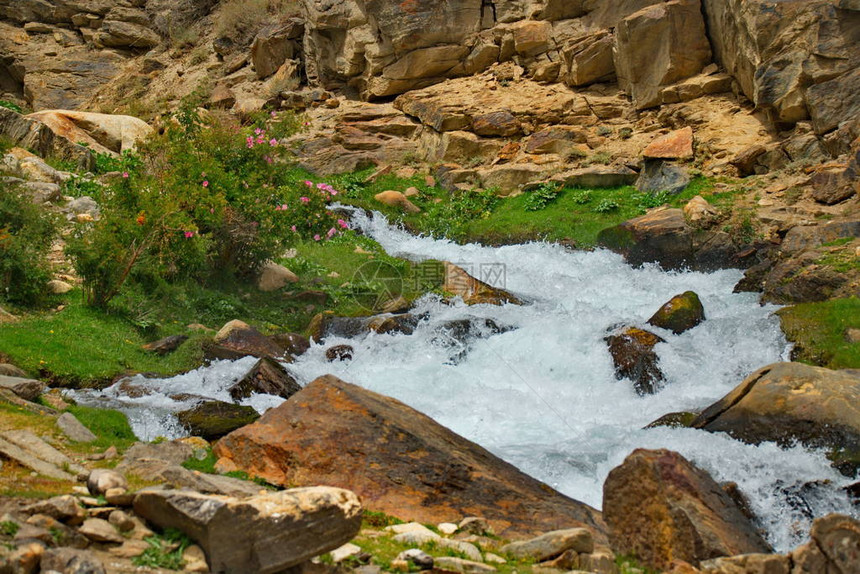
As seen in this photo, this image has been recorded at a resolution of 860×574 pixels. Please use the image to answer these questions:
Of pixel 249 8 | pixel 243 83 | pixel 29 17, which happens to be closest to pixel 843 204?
pixel 243 83

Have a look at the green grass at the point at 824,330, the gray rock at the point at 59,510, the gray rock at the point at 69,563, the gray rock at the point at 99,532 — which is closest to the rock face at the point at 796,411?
the green grass at the point at 824,330

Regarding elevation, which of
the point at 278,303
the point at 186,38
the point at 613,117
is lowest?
the point at 278,303

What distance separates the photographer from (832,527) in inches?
201

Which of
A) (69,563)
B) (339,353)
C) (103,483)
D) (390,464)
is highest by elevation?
(69,563)

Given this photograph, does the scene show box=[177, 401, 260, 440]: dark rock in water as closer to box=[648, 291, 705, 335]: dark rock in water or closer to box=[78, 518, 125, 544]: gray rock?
box=[78, 518, 125, 544]: gray rock

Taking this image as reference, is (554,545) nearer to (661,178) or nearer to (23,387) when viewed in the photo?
(23,387)

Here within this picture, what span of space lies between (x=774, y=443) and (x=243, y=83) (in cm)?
2807

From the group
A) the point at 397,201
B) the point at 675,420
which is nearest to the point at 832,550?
the point at 675,420

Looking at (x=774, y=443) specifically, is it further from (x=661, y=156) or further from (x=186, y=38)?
(x=186, y=38)

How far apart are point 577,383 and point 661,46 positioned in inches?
586

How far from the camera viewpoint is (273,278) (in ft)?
53.6

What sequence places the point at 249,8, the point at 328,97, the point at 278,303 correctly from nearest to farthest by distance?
1. the point at 278,303
2. the point at 328,97
3. the point at 249,8

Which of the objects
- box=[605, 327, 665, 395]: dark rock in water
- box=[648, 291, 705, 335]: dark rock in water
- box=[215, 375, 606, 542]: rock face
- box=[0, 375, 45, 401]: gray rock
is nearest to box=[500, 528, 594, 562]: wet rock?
box=[215, 375, 606, 542]: rock face

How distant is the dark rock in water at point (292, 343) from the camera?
13.3 m
